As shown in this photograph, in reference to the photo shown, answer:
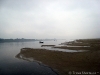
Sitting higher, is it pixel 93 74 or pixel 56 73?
pixel 93 74

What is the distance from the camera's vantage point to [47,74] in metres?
8.62

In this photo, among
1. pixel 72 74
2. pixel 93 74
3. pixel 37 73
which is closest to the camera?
pixel 93 74

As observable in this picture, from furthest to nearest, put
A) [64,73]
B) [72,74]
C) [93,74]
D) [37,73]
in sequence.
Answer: [37,73]
[64,73]
[72,74]
[93,74]

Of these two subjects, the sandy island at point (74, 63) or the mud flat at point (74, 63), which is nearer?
the sandy island at point (74, 63)

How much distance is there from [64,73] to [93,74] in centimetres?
247

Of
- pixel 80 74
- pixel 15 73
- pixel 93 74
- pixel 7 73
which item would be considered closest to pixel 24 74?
pixel 15 73

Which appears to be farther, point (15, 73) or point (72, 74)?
point (15, 73)

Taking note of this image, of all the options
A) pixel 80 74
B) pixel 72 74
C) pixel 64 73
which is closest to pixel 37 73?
pixel 64 73

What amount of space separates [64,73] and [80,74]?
1.62 metres

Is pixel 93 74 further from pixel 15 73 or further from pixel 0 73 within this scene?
pixel 0 73

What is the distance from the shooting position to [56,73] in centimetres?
868

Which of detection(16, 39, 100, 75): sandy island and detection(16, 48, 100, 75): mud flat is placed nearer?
detection(16, 39, 100, 75): sandy island

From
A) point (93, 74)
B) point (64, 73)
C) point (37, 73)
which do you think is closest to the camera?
point (93, 74)

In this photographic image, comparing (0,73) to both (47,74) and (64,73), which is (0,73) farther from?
(64,73)
